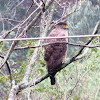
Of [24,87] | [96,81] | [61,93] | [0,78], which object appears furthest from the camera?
[96,81]

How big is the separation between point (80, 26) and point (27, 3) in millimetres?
2787

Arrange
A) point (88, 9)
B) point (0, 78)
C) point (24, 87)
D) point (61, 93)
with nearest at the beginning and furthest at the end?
1. point (24, 87)
2. point (0, 78)
3. point (61, 93)
4. point (88, 9)

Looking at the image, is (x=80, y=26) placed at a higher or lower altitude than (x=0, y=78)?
lower

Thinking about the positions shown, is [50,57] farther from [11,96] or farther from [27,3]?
[27,3]

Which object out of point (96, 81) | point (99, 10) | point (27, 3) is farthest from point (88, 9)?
point (96, 81)

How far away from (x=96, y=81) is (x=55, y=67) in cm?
360

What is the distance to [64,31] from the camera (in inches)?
101

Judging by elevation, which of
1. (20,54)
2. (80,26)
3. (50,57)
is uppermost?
(50,57)

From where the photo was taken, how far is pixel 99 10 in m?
8.76

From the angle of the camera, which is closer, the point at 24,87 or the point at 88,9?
the point at 24,87

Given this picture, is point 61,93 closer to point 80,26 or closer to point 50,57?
point 50,57

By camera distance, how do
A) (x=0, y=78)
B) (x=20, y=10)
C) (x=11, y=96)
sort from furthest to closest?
(x=20, y=10)
(x=0, y=78)
(x=11, y=96)

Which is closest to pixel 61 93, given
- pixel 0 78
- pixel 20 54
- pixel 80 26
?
pixel 0 78

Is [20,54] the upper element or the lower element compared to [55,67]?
lower
